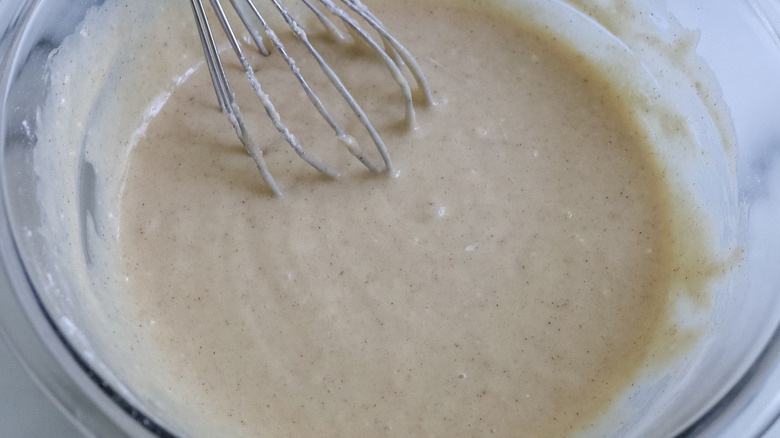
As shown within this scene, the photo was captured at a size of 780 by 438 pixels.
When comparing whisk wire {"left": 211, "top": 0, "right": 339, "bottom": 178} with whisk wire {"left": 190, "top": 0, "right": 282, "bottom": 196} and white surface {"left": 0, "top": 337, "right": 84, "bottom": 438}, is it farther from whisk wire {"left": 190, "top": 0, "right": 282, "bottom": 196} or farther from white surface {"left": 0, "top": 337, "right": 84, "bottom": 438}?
white surface {"left": 0, "top": 337, "right": 84, "bottom": 438}

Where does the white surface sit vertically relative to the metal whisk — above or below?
below

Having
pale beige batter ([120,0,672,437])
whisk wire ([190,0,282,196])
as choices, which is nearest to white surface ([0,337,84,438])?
pale beige batter ([120,0,672,437])

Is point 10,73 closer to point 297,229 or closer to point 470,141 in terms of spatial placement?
point 297,229

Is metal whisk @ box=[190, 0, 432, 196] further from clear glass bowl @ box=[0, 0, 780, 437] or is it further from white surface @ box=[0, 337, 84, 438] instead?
white surface @ box=[0, 337, 84, 438]

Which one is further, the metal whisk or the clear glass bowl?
the metal whisk

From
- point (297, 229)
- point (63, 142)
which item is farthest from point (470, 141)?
point (63, 142)

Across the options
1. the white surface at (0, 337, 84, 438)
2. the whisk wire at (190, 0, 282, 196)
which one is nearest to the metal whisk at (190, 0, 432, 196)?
the whisk wire at (190, 0, 282, 196)
